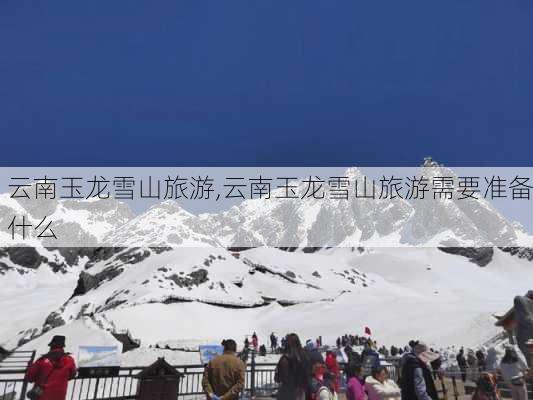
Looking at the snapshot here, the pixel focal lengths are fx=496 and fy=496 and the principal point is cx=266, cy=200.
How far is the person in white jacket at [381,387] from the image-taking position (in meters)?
6.50

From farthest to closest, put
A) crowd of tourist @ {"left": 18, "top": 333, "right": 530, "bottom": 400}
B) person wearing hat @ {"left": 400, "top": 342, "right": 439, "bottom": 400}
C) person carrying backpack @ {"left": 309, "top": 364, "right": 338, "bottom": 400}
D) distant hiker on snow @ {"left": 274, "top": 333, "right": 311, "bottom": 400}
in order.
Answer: person carrying backpack @ {"left": 309, "top": 364, "right": 338, "bottom": 400}, distant hiker on snow @ {"left": 274, "top": 333, "right": 311, "bottom": 400}, crowd of tourist @ {"left": 18, "top": 333, "right": 530, "bottom": 400}, person wearing hat @ {"left": 400, "top": 342, "right": 439, "bottom": 400}

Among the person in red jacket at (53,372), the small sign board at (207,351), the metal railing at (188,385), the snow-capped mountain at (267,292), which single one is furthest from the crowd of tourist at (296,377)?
the snow-capped mountain at (267,292)

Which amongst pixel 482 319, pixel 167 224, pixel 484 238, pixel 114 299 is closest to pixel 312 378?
pixel 482 319

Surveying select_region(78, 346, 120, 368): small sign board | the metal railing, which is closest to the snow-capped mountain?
the metal railing

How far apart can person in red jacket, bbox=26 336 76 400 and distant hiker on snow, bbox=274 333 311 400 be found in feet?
9.83

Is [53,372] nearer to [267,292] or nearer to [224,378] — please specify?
[224,378]

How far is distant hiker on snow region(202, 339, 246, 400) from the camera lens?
6.29m

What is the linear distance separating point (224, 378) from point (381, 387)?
6.81 ft

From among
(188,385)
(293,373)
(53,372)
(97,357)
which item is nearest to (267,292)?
(188,385)

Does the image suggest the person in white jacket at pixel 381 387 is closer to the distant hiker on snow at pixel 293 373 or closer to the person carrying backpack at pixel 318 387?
the person carrying backpack at pixel 318 387

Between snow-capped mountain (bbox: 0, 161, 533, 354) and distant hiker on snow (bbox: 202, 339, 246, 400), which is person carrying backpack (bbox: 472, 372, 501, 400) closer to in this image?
distant hiker on snow (bbox: 202, 339, 246, 400)

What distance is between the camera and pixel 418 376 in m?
6.07

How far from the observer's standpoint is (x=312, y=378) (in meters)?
6.71

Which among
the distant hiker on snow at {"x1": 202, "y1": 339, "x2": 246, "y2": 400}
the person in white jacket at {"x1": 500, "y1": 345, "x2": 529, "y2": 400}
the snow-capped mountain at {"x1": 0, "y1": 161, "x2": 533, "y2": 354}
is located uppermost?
the snow-capped mountain at {"x1": 0, "y1": 161, "x2": 533, "y2": 354}
